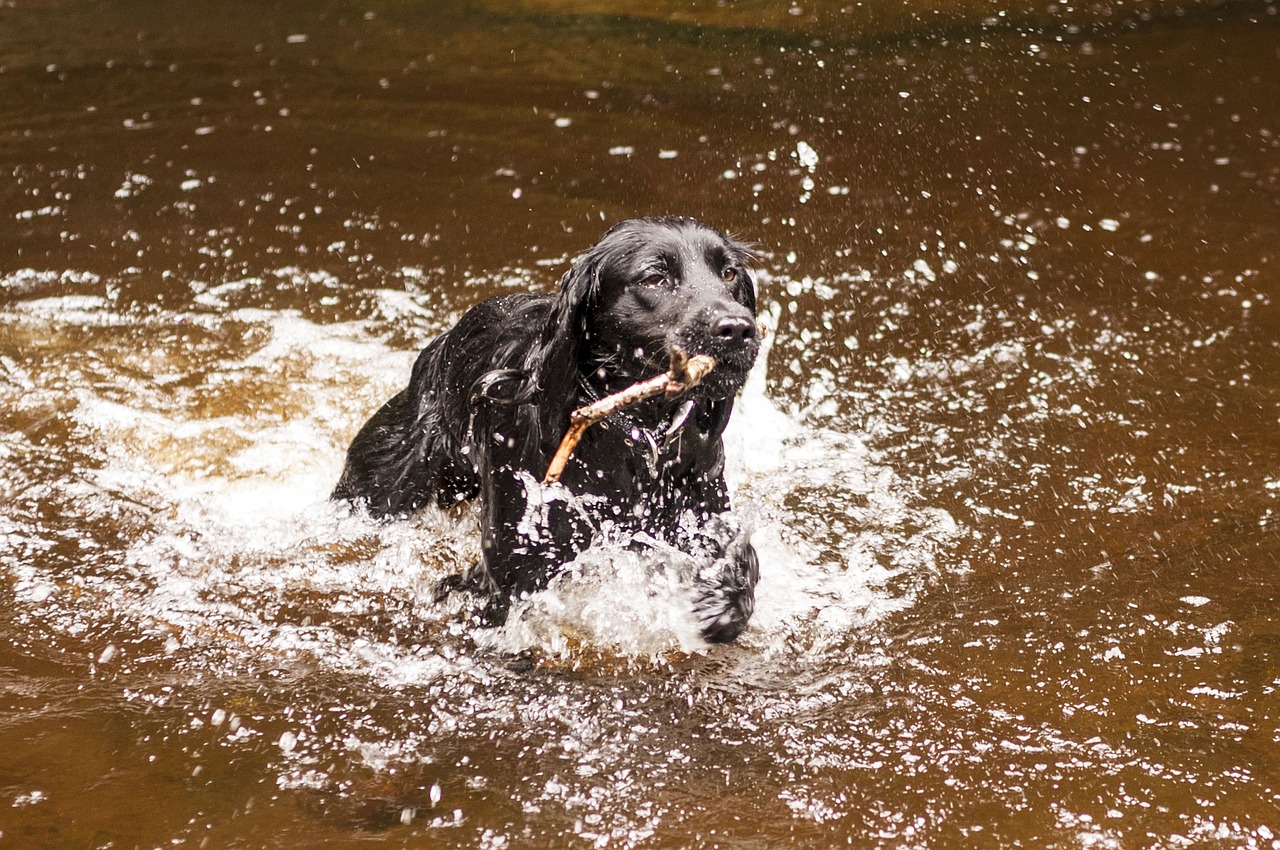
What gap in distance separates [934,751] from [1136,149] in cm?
603

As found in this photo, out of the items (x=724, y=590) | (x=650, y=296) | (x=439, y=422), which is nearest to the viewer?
(x=650, y=296)

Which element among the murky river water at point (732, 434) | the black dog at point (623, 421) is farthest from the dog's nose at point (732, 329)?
the murky river water at point (732, 434)

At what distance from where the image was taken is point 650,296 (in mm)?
3984

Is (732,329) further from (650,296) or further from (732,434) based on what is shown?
(732,434)

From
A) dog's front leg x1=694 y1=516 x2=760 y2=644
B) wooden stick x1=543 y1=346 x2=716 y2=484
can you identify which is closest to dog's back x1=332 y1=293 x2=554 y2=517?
wooden stick x1=543 y1=346 x2=716 y2=484

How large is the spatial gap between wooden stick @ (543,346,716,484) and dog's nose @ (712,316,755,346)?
0.07 meters

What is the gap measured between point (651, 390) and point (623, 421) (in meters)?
0.40

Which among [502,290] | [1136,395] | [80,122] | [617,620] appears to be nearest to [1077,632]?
[617,620]

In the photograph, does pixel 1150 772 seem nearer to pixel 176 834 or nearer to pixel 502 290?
pixel 176 834

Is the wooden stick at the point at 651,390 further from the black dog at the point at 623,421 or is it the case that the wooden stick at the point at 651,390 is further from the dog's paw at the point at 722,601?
the dog's paw at the point at 722,601

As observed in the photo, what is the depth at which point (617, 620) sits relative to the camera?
14.4 feet

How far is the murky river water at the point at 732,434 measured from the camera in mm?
3625

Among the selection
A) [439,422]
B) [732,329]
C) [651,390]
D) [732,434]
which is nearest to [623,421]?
[651,390]

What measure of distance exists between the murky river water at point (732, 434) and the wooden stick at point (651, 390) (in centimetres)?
62
